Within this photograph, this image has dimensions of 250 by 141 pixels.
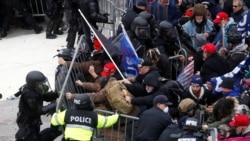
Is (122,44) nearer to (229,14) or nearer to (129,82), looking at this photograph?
(129,82)

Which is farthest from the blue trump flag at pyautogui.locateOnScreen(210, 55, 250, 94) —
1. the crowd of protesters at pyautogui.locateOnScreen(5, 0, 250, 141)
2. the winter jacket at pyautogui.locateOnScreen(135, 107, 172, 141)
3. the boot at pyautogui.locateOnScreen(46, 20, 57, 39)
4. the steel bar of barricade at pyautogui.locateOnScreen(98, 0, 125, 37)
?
the boot at pyautogui.locateOnScreen(46, 20, 57, 39)

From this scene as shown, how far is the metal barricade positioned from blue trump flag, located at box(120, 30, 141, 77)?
114 centimetres

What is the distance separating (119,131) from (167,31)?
214 centimetres

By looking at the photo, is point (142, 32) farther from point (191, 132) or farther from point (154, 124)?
point (191, 132)

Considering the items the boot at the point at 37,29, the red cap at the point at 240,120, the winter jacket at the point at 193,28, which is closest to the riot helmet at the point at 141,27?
the winter jacket at the point at 193,28

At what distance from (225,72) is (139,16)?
1867 mm

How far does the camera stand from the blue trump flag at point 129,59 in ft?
32.5

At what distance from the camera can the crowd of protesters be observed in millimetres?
7945

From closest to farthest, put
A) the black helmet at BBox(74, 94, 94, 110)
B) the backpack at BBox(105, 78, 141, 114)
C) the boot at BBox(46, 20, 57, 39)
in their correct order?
the black helmet at BBox(74, 94, 94, 110) → the backpack at BBox(105, 78, 141, 114) → the boot at BBox(46, 20, 57, 39)

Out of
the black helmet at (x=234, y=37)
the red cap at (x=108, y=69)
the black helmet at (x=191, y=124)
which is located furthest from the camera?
the red cap at (x=108, y=69)

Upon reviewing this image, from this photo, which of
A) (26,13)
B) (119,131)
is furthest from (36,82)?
(26,13)

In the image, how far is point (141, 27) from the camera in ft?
33.1

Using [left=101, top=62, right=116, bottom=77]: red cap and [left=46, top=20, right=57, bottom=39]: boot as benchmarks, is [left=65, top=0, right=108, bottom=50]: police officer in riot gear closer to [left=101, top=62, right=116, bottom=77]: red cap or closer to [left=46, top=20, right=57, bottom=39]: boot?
[left=46, top=20, right=57, bottom=39]: boot

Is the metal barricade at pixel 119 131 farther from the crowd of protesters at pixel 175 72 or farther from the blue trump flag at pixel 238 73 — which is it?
the blue trump flag at pixel 238 73
